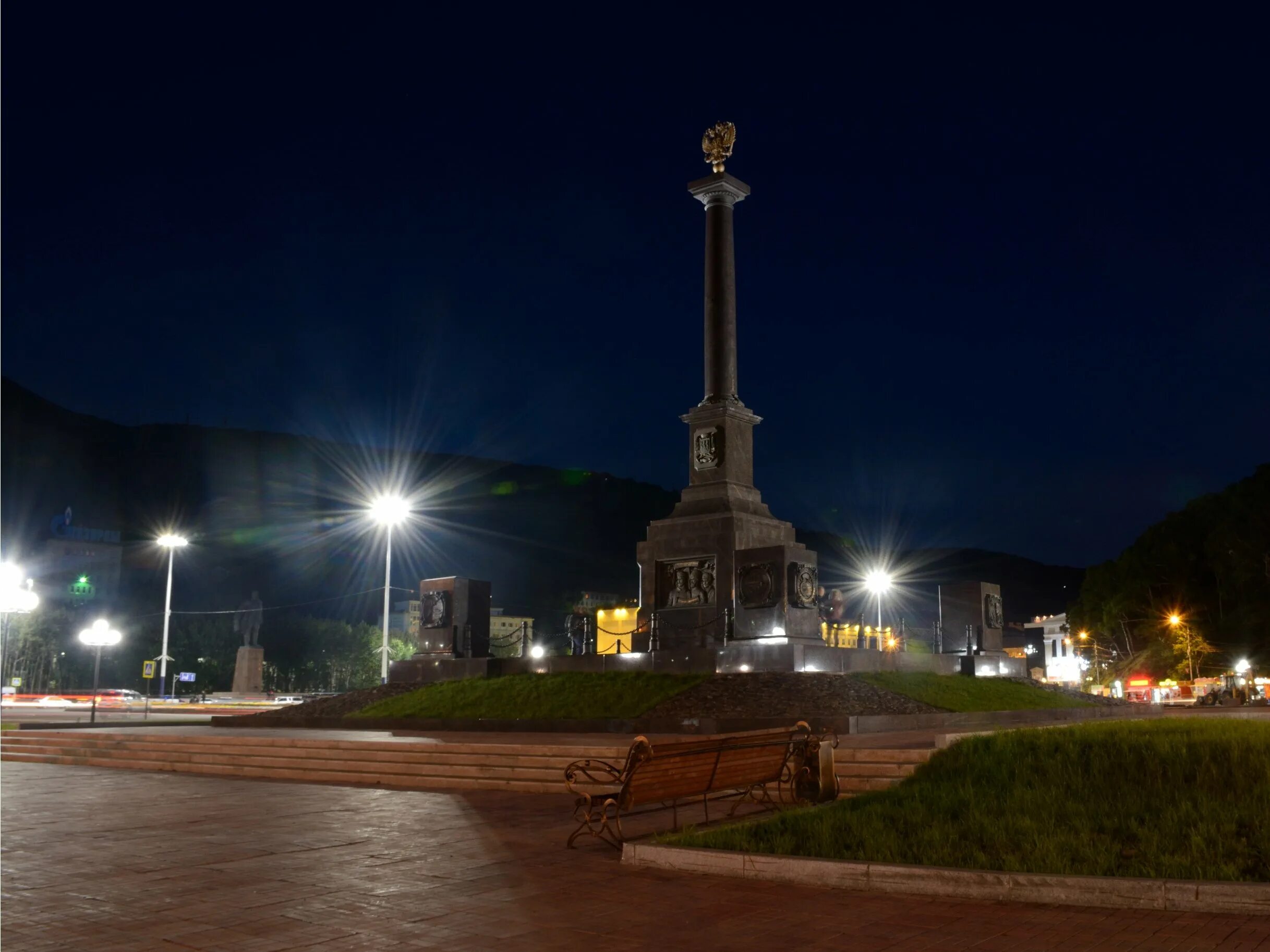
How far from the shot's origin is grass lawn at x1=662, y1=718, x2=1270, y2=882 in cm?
816

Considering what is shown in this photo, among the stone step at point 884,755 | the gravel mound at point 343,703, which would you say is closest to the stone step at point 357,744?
the stone step at point 884,755

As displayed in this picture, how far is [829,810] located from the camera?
33.6ft

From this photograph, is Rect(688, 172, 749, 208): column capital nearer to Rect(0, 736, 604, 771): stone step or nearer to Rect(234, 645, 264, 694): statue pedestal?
Rect(0, 736, 604, 771): stone step

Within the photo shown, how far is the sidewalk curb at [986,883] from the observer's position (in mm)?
7145

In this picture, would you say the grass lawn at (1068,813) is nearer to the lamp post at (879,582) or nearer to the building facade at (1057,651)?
the lamp post at (879,582)

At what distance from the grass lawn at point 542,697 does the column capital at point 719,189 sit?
45.0 feet

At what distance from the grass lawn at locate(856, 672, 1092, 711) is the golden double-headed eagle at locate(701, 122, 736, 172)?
15.3 meters

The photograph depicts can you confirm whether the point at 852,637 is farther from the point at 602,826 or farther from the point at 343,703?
the point at 602,826

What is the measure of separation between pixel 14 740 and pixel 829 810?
2026cm

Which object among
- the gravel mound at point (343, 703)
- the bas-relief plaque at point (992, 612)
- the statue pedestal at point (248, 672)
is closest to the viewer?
the gravel mound at point (343, 703)

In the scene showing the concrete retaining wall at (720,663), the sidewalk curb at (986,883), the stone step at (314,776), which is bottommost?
the stone step at (314,776)

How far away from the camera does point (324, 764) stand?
17.6 metres

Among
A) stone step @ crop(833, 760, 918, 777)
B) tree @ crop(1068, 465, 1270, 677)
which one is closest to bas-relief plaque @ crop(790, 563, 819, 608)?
stone step @ crop(833, 760, 918, 777)

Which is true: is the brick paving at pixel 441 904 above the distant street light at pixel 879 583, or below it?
below
